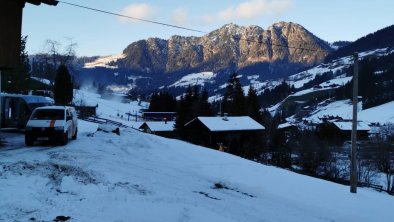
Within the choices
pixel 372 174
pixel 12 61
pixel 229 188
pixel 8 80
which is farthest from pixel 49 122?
pixel 372 174

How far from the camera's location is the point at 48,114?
→ 69.2ft

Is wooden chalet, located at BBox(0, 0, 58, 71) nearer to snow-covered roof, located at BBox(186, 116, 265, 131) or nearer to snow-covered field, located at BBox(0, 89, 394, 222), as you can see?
snow-covered field, located at BBox(0, 89, 394, 222)

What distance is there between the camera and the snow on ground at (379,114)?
148625mm

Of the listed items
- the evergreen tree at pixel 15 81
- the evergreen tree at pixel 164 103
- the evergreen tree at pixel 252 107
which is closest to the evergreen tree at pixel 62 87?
the evergreen tree at pixel 15 81

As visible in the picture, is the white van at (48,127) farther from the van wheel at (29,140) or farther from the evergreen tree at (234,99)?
the evergreen tree at (234,99)

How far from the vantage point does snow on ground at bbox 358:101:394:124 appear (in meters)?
149

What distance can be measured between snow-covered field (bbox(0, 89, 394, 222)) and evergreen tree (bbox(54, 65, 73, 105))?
5757 cm

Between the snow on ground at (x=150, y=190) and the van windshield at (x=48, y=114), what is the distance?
1.46 meters

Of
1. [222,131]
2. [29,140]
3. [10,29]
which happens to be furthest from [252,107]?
[10,29]

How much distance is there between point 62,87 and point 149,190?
230ft

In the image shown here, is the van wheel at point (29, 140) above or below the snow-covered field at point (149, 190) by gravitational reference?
above

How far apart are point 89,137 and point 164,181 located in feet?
36.0

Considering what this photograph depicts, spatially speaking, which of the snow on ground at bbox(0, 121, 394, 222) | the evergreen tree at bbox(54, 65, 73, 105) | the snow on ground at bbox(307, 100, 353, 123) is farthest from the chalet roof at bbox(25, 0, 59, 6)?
the snow on ground at bbox(307, 100, 353, 123)

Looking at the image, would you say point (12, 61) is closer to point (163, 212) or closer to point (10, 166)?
point (10, 166)
